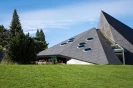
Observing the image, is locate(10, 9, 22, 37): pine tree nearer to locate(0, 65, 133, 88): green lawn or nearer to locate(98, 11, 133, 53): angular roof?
locate(98, 11, 133, 53): angular roof

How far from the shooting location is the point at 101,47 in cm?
3288

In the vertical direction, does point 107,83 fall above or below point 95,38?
below

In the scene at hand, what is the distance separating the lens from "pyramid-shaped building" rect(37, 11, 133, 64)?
31906 mm

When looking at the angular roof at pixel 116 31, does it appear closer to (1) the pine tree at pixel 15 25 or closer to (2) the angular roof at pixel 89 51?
(2) the angular roof at pixel 89 51

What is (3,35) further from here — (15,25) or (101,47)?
(101,47)

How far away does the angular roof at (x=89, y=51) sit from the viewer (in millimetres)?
30886

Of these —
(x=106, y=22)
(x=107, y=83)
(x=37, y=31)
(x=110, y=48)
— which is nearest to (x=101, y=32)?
(x=106, y=22)

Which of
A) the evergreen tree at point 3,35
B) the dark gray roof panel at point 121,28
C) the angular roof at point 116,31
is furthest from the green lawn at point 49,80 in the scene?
the evergreen tree at point 3,35

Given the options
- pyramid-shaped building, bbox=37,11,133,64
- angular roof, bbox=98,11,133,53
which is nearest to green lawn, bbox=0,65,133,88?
pyramid-shaped building, bbox=37,11,133,64

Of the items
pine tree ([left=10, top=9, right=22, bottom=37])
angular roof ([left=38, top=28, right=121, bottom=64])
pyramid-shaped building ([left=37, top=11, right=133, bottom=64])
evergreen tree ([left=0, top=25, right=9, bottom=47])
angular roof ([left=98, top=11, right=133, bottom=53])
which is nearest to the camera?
angular roof ([left=38, top=28, right=121, bottom=64])

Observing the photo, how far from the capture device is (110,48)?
112ft

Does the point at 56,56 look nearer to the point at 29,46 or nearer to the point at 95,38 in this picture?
the point at 95,38

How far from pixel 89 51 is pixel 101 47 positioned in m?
1.92

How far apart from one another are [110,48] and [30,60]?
14579mm
